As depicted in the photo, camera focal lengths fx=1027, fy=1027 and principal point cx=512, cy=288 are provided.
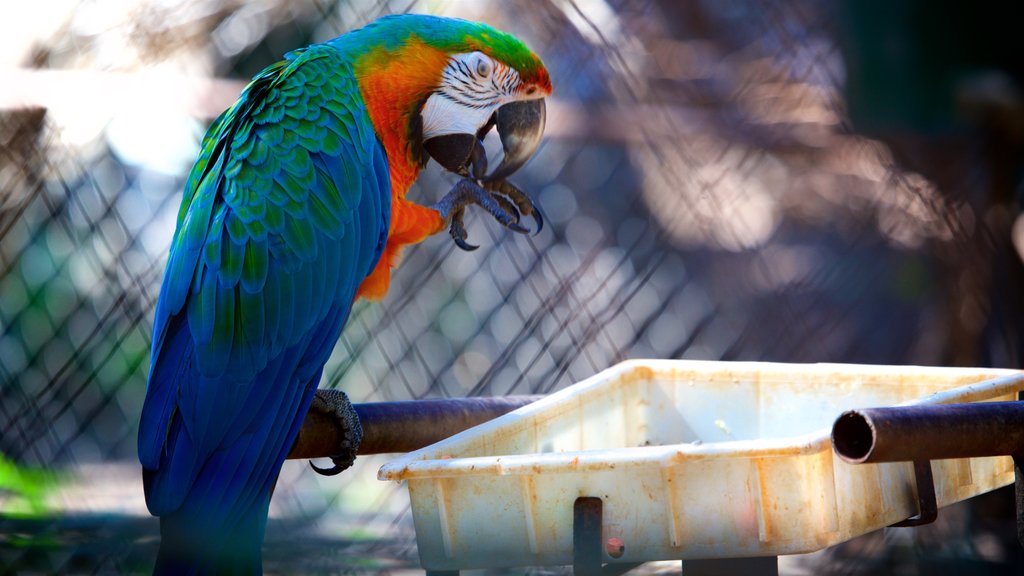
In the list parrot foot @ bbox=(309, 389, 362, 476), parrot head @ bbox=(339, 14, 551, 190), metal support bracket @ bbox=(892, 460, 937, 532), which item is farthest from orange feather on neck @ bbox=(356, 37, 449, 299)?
metal support bracket @ bbox=(892, 460, 937, 532)

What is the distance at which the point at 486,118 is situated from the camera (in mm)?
1603

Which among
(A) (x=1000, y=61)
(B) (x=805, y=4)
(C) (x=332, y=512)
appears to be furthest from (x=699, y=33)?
(C) (x=332, y=512)

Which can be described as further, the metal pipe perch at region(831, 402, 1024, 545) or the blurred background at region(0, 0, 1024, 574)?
the blurred background at region(0, 0, 1024, 574)

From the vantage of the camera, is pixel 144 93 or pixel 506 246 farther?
pixel 506 246

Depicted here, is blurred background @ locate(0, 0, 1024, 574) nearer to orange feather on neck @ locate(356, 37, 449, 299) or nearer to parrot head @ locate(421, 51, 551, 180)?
parrot head @ locate(421, 51, 551, 180)

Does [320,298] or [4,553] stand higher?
[320,298]

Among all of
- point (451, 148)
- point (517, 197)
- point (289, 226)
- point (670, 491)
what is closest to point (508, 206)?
point (517, 197)

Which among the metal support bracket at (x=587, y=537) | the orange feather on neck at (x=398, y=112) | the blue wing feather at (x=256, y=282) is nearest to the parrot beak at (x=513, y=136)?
the orange feather on neck at (x=398, y=112)

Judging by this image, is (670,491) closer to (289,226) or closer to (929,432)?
(929,432)

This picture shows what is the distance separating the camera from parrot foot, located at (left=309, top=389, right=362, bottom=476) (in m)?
1.31

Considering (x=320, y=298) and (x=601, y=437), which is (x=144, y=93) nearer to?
(x=320, y=298)

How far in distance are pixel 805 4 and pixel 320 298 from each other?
118 cm

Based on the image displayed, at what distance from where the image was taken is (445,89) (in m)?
1.52

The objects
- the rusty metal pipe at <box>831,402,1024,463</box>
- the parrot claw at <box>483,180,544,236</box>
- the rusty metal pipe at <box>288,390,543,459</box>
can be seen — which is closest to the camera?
the rusty metal pipe at <box>831,402,1024,463</box>
